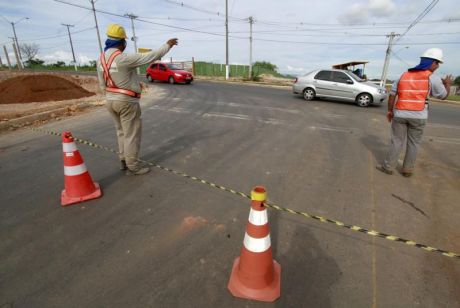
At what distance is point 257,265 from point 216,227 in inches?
36.2

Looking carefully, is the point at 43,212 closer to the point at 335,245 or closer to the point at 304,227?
the point at 304,227

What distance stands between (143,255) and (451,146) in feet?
23.2

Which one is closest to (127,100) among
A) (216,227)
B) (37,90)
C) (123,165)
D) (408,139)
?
(123,165)

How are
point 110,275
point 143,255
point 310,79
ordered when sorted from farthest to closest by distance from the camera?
point 310,79, point 143,255, point 110,275

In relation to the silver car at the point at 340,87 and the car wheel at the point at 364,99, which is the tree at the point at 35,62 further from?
the car wheel at the point at 364,99

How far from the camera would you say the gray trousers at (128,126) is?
3607 mm

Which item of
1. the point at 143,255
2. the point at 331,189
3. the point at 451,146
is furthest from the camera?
the point at 451,146

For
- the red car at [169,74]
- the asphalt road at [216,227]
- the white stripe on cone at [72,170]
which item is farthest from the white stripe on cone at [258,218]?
the red car at [169,74]

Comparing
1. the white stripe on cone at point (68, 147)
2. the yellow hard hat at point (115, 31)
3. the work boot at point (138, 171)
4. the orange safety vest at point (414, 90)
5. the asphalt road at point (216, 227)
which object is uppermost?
the yellow hard hat at point (115, 31)

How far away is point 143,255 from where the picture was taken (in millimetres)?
2373

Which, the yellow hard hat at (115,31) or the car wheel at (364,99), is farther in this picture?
the car wheel at (364,99)

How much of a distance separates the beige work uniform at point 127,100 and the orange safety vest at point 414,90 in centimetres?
358

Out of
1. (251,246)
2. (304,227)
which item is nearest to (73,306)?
(251,246)

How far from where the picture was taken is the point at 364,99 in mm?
10922
